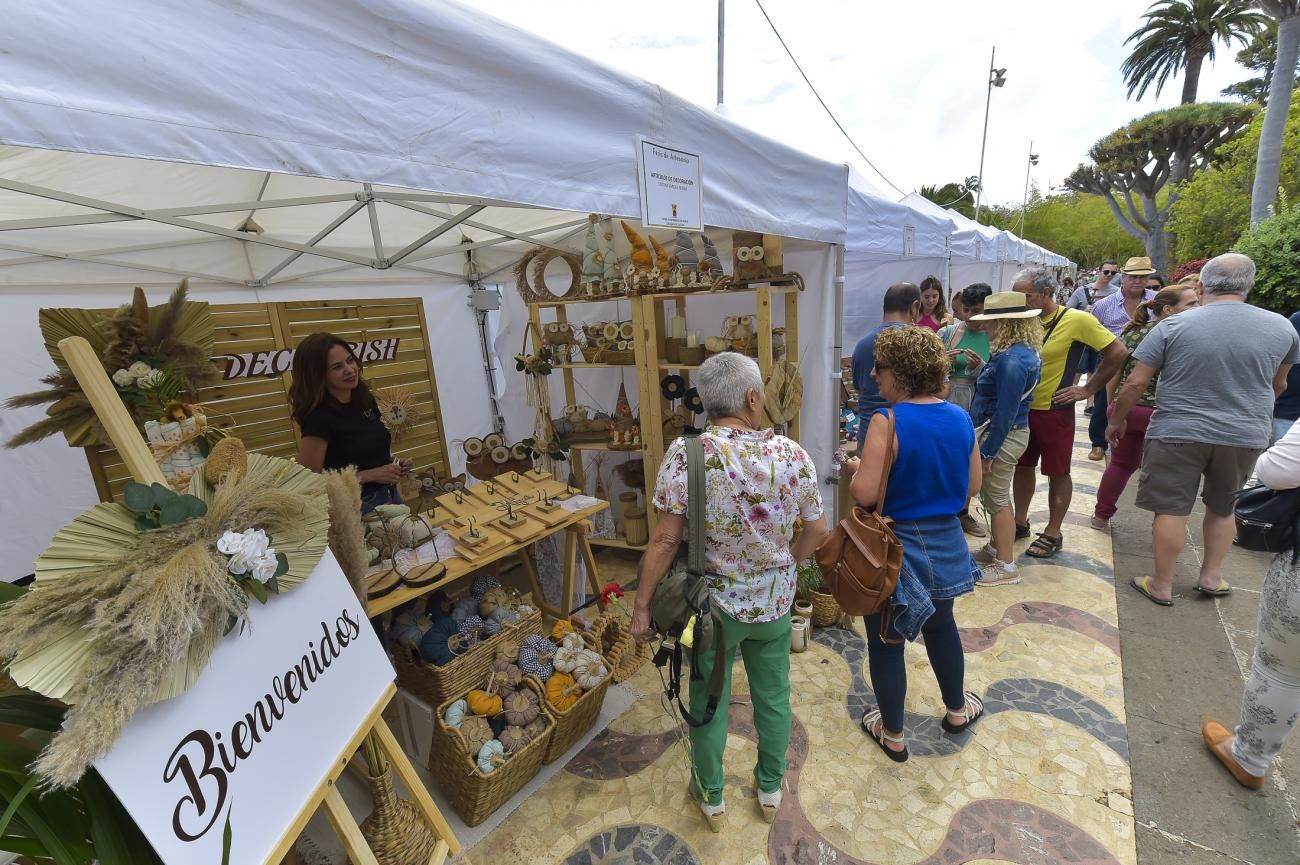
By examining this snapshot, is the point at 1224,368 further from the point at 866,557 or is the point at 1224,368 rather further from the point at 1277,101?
the point at 1277,101

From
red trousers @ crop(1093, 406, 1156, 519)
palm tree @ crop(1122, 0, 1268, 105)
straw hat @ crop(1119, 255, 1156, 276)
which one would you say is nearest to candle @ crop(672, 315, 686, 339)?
red trousers @ crop(1093, 406, 1156, 519)

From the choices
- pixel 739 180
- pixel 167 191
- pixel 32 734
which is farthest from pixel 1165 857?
pixel 167 191

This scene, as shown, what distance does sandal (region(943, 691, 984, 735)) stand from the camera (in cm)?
216

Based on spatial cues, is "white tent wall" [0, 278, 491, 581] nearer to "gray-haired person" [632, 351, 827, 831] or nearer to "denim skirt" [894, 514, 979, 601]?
"gray-haired person" [632, 351, 827, 831]

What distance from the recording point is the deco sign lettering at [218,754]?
2.69 ft

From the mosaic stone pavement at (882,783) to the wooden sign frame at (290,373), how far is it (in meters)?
1.97

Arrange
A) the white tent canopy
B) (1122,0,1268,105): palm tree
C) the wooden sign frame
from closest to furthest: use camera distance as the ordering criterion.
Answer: the white tent canopy → the wooden sign frame → (1122,0,1268,105): palm tree

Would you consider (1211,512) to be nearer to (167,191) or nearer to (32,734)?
(32,734)

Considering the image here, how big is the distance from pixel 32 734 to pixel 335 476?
705mm

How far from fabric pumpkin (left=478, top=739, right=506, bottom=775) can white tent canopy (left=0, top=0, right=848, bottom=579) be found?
1806 mm

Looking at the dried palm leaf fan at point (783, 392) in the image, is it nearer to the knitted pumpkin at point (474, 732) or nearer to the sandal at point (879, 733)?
the sandal at point (879, 733)

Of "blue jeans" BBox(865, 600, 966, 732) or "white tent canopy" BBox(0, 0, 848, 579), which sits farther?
"blue jeans" BBox(865, 600, 966, 732)

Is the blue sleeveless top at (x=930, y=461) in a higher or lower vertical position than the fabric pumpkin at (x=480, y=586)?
higher

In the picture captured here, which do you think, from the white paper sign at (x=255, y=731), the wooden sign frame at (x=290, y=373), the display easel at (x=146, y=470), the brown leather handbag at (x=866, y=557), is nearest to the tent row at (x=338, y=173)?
the wooden sign frame at (x=290, y=373)
